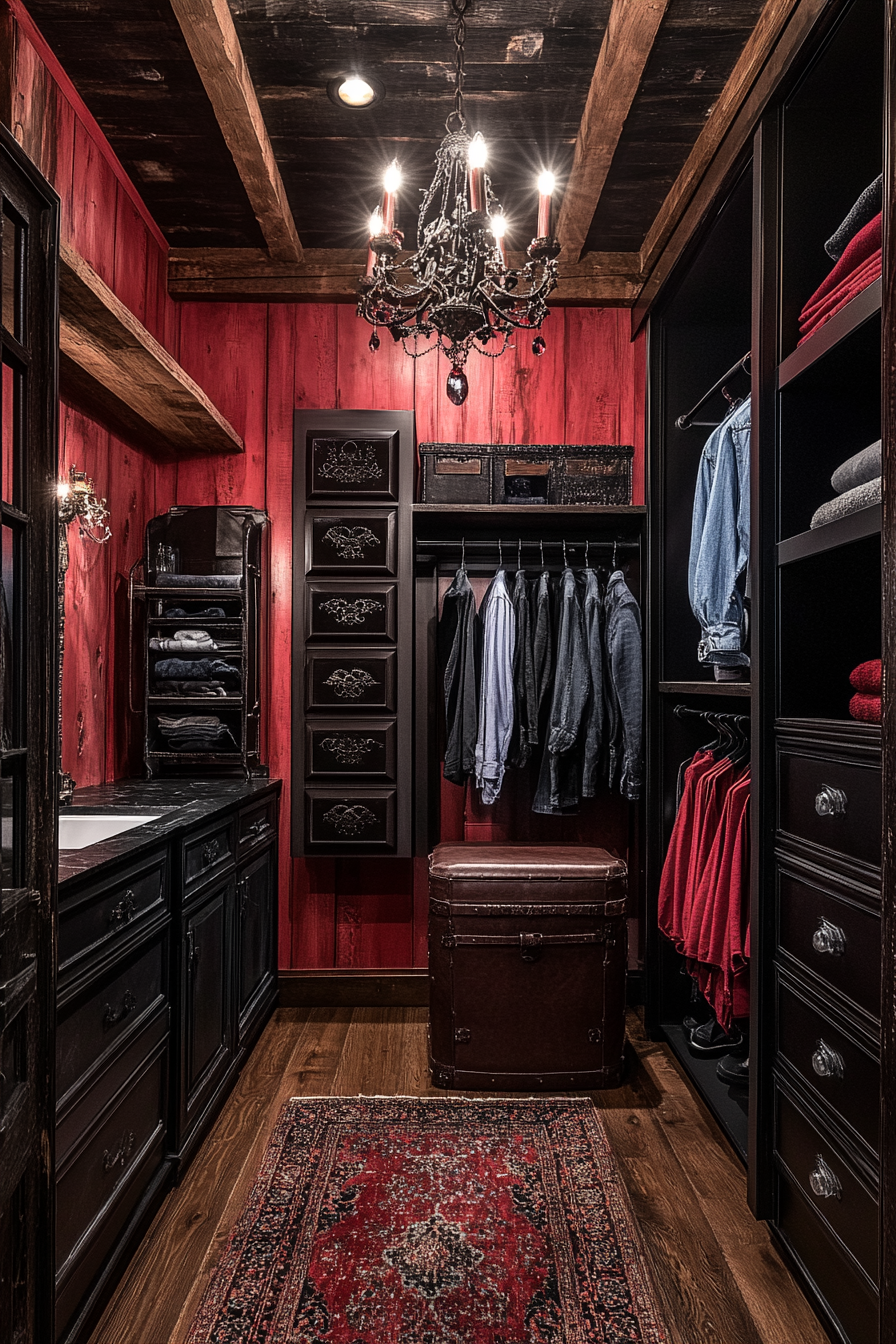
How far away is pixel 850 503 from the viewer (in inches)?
60.7

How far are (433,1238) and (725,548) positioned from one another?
1.92m

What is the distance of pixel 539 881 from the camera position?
102 inches

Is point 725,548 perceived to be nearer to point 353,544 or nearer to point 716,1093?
point 353,544

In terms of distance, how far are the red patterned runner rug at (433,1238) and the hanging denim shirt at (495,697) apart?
112 cm

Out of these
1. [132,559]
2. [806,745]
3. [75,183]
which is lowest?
[806,745]

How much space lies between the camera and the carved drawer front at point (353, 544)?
3.08m

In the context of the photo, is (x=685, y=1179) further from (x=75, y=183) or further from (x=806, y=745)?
(x=75, y=183)

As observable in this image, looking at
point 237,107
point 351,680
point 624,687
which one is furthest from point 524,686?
point 237,107

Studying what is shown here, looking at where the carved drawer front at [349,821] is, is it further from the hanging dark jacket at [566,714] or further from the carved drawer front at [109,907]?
the carved drawer front at [109,907]

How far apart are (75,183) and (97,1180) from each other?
2629mm

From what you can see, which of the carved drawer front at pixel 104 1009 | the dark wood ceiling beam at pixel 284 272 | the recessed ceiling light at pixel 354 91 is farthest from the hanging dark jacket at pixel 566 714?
the recessed ceiling light at pixel 354 91


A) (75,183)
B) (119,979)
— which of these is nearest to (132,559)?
(75,183)

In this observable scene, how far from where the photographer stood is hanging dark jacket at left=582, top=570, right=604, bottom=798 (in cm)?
305

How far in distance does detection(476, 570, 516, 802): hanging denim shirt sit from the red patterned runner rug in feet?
3.67
